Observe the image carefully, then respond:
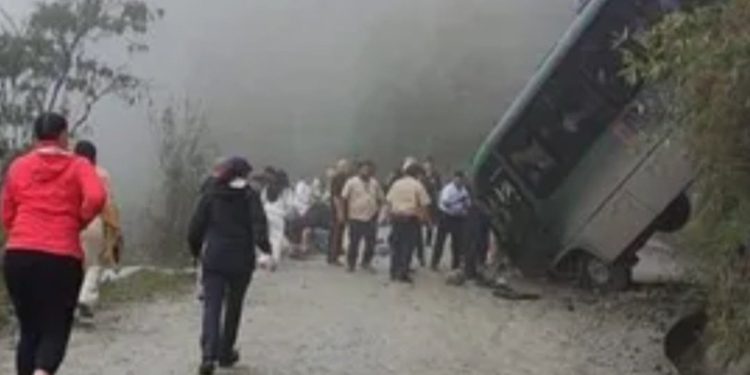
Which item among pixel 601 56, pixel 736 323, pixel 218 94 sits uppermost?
pixel 601 56

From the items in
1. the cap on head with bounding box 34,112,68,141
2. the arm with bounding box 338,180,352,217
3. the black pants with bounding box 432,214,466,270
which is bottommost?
the black pants with bounding box 432,214,466,270

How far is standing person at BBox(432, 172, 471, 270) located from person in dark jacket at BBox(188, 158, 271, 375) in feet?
27.8

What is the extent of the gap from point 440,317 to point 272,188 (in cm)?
495

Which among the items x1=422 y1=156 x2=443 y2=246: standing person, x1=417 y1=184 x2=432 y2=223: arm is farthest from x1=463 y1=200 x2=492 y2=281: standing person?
x1=422 y1=156 x2=443 y2=246: standing person

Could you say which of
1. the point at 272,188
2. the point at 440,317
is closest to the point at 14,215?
the point at 440,317

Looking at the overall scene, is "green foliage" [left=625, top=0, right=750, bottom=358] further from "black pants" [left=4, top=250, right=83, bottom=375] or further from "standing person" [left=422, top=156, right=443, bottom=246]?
"standing person" [left=422, top=156, right=443, bottom=246]

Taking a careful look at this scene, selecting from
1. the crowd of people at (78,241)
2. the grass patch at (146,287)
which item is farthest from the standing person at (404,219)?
the crowd of people at (78,241)

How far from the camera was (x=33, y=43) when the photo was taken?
33562 millimetres

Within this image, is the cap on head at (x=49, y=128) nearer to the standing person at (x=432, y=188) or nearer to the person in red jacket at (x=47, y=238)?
the person in red jacket at (x=47, y=238)

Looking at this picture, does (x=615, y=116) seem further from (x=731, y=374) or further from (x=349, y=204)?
(x=731, y=374)

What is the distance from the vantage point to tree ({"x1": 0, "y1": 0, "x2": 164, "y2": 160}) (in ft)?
108

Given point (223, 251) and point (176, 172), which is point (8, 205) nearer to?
point (223, 251)

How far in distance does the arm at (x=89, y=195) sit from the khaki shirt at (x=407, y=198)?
393 inches

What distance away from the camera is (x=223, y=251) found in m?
8.38
